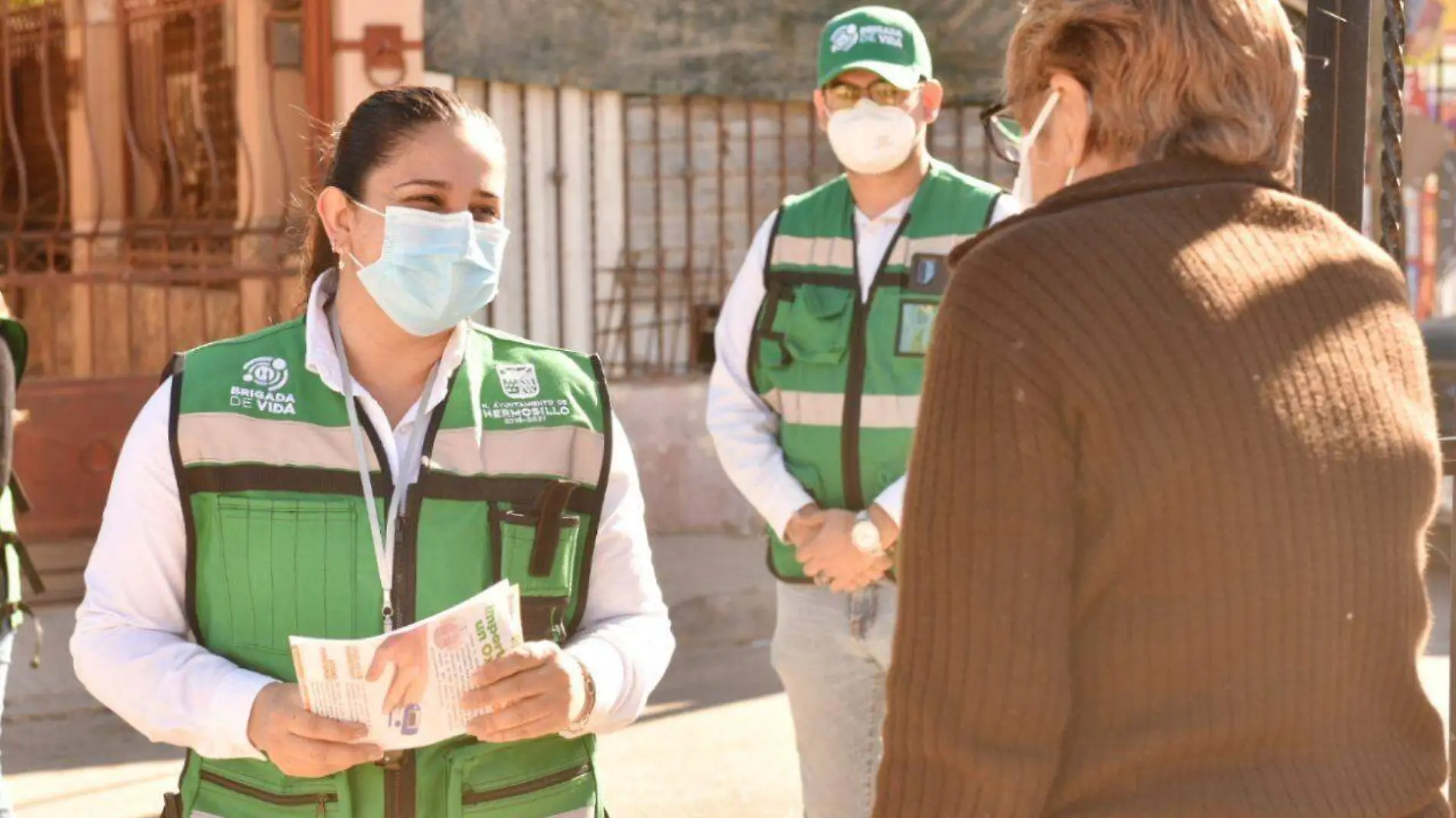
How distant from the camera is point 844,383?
4.39m

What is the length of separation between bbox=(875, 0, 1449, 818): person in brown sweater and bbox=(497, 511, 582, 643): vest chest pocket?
2.85 ft

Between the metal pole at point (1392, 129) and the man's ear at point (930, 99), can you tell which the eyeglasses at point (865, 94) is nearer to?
the man's ear at point (930, 99)

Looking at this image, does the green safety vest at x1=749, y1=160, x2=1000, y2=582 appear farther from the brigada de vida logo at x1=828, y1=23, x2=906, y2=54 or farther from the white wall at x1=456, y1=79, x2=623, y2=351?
the white wall at x1=456, y1=79, x2=623, y2=351

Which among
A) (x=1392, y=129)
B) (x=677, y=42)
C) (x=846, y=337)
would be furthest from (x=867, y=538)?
(x=677, y=42)

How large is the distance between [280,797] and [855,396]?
1.90 m

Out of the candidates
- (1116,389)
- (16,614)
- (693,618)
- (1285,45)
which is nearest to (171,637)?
(1116,389)

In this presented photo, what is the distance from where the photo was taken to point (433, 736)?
271 cm

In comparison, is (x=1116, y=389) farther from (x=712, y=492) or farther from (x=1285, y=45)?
(x=712, y=492)

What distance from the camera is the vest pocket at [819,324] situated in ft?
14.5

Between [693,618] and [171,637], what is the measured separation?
5.92 metres

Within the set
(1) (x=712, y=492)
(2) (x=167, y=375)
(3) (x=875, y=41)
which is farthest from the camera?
(1) (x=712, y=492)

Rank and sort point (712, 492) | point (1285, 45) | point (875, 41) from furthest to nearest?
point (712, 492) < point (875, 41) < point (1285, 45)

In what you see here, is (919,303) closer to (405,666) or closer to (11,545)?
(405,666)

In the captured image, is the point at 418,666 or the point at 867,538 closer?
the point at 418,666
